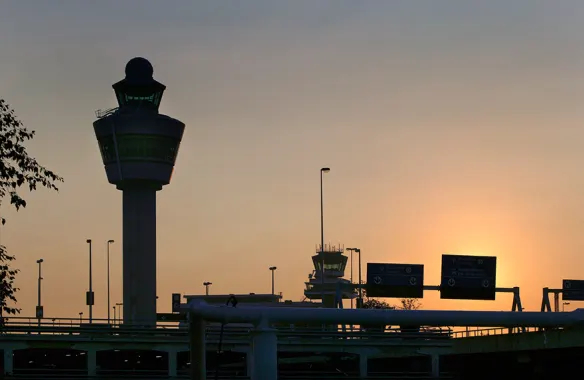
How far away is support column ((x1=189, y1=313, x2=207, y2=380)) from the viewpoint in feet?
99.5

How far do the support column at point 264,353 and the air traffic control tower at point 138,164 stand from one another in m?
83.7

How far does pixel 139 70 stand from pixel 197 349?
94.4m

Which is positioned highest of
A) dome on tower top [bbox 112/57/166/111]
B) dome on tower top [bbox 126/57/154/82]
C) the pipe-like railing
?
dome on tower top [bbox 126/57/154/82]

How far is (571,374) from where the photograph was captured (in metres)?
69.7

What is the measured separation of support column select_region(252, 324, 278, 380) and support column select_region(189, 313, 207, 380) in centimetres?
131

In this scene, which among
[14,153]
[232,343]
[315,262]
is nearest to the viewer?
[14,153]

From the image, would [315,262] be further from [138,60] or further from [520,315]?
[520,315]

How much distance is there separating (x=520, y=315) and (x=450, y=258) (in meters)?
56.1

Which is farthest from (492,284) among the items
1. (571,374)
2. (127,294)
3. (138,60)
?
(138,60)

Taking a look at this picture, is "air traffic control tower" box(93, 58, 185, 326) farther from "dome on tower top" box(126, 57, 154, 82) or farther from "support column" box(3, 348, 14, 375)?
"support column" box(3, 348, 14, 375)

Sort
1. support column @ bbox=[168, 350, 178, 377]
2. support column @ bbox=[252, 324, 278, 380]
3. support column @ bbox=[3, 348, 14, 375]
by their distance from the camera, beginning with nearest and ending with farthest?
support column @ bbox=[252, 324, 278, 380] → support column @ bbox=[3, 348, 14, 375] → support column @ bbox=[168, 350, 178, 377]

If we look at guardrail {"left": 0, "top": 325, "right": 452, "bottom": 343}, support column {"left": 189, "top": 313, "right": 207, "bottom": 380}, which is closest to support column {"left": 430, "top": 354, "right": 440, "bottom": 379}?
A: guardrail {"left": 0, "top": 325, "right": 452, "bottom": 343}

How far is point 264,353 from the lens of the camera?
29.8m

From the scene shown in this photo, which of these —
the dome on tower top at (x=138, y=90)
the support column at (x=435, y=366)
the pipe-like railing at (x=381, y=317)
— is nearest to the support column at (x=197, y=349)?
the pipe-like railing at (x=381, y=317)
